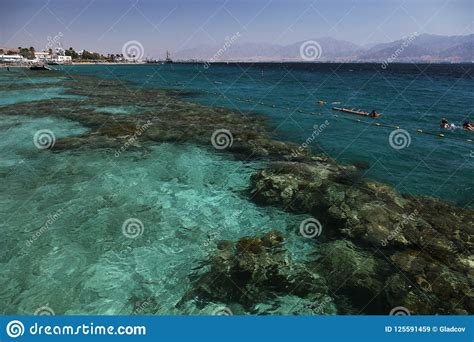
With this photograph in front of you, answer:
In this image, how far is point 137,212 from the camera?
17.7 meters

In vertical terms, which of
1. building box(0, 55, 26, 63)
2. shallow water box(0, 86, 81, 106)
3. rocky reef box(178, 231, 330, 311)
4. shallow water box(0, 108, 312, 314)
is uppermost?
building box(0, 55, 26, 63)

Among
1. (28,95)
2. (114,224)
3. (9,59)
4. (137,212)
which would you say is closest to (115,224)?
(114,224)

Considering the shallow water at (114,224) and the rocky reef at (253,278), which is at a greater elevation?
the shallow water at (114,224)

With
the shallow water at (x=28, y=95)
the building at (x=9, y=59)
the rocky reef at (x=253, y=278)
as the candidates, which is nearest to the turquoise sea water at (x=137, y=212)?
the rocky reef at (x=253, y=278)

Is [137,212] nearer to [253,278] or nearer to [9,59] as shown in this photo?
[253,278]

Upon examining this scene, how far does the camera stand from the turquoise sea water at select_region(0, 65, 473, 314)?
1212 centimetres

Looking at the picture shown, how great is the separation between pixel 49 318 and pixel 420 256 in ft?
46.1

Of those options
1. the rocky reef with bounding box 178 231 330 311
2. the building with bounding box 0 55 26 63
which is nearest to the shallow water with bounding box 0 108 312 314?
the rocky reef with bounding box 178 231 330 311

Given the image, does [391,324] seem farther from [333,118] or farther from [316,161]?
[333,118]

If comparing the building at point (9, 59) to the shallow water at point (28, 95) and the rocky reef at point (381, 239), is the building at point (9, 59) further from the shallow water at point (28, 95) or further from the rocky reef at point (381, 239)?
the rocky reef at point (381, 239)

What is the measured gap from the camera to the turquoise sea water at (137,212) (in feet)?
39.8

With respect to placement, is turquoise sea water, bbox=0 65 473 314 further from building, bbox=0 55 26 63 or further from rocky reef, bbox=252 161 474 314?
building, bbox=0 55 26 63

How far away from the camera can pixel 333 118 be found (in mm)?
43875

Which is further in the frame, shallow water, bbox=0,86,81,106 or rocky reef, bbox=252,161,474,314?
shallow water, bbox=0,86,81,106
